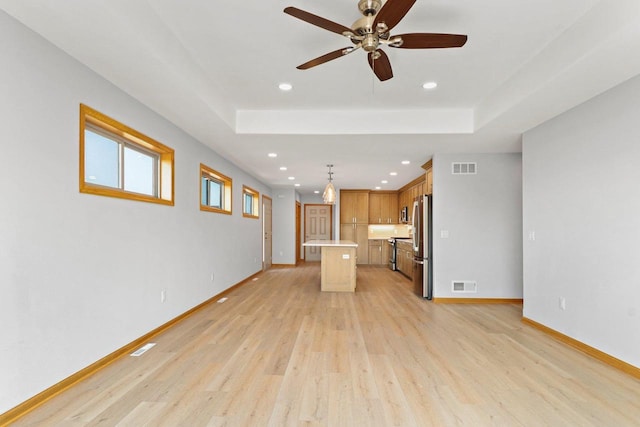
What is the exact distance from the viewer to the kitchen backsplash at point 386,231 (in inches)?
420

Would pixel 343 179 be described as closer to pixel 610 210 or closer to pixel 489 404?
pixel 610 210

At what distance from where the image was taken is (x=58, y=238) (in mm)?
2357

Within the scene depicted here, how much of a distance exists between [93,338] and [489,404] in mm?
3028

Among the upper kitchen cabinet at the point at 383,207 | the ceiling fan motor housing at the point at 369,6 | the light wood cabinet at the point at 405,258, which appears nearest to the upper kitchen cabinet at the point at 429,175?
the light wood cabinet at the point at 405,258

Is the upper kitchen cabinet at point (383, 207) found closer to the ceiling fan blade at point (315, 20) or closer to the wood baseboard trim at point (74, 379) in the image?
the wood baseboard trim at point (74, 379)

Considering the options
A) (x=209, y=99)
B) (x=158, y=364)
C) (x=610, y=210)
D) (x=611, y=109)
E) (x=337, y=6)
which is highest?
(x=337, y=6)

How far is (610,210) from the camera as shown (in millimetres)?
2990

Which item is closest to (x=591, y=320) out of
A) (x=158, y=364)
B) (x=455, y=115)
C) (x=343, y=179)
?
(x=455, y=115)

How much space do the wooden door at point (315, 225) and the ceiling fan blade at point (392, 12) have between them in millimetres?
9870

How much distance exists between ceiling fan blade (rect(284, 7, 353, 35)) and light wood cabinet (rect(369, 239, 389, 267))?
8843 millimetres

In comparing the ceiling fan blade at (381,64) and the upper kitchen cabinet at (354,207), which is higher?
the ceiling fan blade at (381,64)

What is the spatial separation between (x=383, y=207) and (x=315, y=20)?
900 cm

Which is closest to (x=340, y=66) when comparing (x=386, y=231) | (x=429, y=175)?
(x=429, y=175)

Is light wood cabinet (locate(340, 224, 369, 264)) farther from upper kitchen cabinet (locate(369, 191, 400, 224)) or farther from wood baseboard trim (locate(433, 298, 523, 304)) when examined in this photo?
wood baseboard trim (locate(433, 298, 523, 304))
